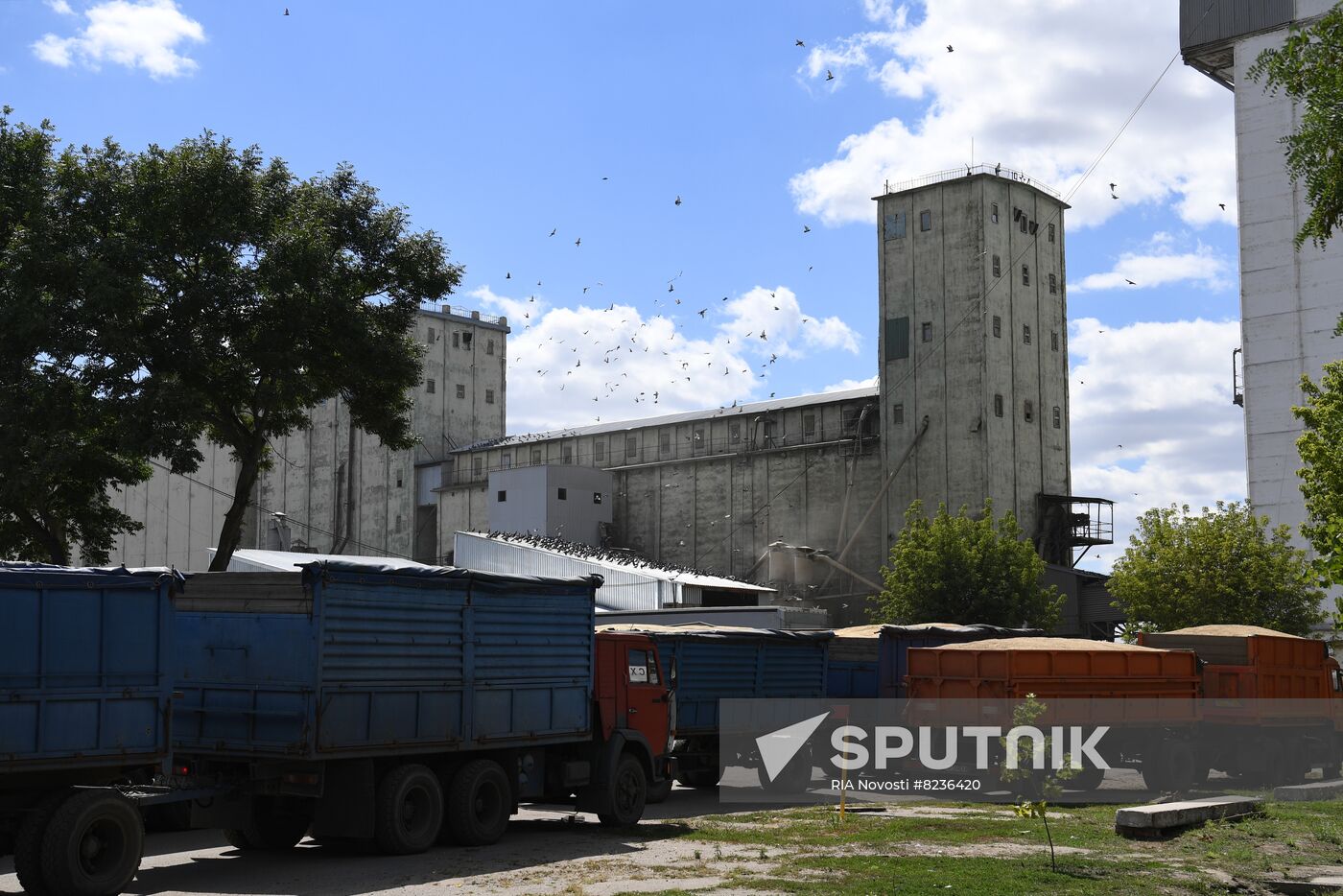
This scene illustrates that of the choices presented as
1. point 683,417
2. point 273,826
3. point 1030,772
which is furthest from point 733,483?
point 273,826

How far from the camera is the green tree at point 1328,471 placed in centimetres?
1648

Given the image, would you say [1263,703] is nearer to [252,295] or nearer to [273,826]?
[273,826]

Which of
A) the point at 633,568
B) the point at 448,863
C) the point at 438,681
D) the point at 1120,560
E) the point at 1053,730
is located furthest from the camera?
the point at 633,568

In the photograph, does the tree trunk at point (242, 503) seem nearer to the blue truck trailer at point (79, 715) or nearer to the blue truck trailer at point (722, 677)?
the blue truck trailer at point (722, 677)

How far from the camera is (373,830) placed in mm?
15750

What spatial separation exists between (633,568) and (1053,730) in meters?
40.5

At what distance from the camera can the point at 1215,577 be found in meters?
46.5

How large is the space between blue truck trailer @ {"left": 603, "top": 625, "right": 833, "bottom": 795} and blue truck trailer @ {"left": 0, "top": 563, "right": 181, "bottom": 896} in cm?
1069

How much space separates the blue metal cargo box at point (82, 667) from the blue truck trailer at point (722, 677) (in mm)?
10640

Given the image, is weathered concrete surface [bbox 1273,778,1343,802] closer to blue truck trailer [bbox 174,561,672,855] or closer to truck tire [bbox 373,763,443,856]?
blue truck trailer [bbox 174,561,672,855]

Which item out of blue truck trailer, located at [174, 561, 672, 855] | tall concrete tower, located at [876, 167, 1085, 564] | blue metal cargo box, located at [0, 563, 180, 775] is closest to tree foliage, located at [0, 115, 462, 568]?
blue truck trailer, located at [174, 561, 672, 855]

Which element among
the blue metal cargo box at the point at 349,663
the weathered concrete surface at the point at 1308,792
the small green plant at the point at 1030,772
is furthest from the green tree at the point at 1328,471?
the blue metal cargo box at the point at 349,663

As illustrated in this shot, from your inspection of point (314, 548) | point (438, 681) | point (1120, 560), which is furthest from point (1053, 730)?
point (314, 548)

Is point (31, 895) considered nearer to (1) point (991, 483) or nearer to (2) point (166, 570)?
(2) point (166, 570)
